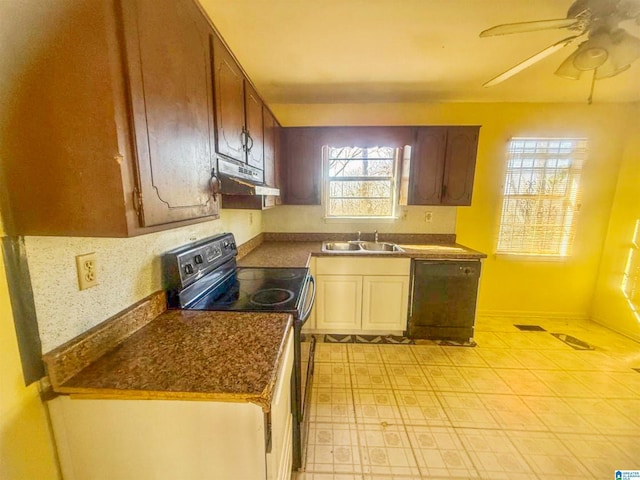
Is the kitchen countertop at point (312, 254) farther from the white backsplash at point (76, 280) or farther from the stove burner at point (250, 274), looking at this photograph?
the white backsplash at point (76, 280)

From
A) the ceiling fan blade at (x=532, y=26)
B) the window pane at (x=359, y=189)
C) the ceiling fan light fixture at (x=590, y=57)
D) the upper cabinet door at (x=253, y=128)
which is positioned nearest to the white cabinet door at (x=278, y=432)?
the upper cabinet door at (x=253, y=128)

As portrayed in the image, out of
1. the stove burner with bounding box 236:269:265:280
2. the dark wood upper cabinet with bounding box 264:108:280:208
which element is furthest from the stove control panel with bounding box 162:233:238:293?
the dark wood upper cabinet with bounding box 264:108:280:208

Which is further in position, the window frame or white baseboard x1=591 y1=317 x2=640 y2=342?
the window frame

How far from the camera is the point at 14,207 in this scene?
2.08 ft

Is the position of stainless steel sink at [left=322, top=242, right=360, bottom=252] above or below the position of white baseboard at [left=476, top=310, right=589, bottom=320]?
above

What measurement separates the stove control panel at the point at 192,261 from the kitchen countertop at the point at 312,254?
0.41 meters

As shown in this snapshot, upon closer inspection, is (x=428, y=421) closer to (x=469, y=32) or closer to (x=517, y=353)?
(x=517, y=353)

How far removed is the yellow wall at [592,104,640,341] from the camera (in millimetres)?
2662

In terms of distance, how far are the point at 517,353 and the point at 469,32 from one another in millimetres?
2642

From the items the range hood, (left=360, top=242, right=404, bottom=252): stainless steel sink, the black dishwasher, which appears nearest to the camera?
the range hood

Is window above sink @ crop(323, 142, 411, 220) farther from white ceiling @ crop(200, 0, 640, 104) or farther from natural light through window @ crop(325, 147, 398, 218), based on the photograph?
white ceiling @ crop(200, 0, 640, 104)

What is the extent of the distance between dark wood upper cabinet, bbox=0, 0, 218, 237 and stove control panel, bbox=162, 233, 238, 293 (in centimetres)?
56

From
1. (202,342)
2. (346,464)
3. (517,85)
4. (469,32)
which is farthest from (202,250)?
(517,85)

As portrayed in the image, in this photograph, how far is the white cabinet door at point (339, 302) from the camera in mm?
2508
